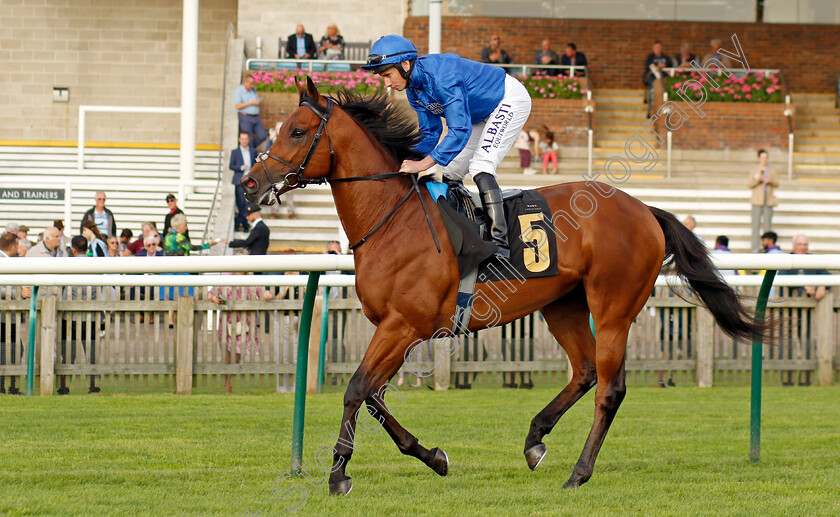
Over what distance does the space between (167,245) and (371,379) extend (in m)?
7.46

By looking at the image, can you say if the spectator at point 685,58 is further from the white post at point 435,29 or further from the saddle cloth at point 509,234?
the saddle cloth at point 509,234

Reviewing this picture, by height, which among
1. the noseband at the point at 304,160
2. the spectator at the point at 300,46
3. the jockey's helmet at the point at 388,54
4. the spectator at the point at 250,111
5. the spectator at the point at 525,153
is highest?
the spectator at the point at 300,46

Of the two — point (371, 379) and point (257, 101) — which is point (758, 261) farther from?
point (257, 101)

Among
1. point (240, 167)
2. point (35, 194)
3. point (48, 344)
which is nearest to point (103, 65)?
point (35, 194)

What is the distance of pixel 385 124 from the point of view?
5.39 metres

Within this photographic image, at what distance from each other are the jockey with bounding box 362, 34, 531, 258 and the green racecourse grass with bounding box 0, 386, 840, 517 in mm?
1298

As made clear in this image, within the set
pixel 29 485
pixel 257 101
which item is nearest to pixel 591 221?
pixel 29 485

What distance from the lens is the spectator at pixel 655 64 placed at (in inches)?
798

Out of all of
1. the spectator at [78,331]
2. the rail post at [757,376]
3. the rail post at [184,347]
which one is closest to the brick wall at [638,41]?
the rail post at [184,347]

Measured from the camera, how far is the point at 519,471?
5285 mm

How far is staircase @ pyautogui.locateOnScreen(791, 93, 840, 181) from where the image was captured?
741 inches

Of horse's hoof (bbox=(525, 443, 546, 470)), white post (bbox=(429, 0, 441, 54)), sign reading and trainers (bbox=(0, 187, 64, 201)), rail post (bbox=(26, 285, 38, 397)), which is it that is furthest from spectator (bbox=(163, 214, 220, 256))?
horse's hoof (bbox=(525, 443, 546, 470))

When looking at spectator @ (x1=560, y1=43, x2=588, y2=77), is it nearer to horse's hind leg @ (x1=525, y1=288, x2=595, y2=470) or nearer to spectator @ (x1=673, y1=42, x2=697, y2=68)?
spectator @ (x1=673, y1=42, x2=697, y2=68)

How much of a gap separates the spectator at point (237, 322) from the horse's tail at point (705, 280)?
15.1ft
